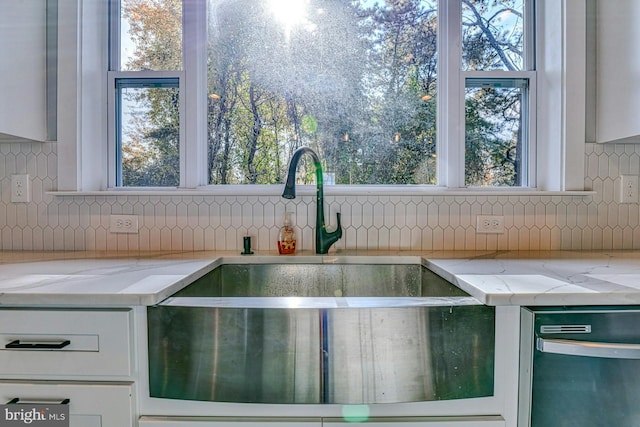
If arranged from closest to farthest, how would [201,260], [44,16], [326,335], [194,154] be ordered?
[326,335] < [201,260] < [44,16] < [194,154]

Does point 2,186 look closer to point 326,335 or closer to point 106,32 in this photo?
point 106,32

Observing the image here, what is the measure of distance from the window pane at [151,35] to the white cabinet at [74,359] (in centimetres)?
116

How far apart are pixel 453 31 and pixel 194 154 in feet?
4.11

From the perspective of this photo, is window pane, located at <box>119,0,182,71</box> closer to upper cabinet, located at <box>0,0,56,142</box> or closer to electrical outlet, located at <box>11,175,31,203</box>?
upper cabinet, located at <box>0,0,56,142</box>

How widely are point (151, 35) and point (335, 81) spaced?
0.85 metres

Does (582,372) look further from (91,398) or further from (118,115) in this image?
(118,115)

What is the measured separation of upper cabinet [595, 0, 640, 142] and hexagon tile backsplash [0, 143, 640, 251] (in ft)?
0.53

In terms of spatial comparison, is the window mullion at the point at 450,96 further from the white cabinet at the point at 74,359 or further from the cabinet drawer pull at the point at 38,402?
the cabinet drawer pull at the point at 38,402

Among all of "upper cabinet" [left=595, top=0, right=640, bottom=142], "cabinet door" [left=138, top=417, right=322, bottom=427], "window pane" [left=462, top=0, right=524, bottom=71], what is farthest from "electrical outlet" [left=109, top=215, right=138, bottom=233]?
"upper cabinet" [left=595, top=0, right=640, bottom=142]

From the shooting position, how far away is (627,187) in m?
1.50

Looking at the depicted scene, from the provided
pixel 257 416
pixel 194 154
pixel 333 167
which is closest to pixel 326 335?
pixel 257 416

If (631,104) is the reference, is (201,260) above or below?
below

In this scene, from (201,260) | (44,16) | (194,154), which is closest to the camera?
(201,260)

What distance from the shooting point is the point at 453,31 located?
1.57m
